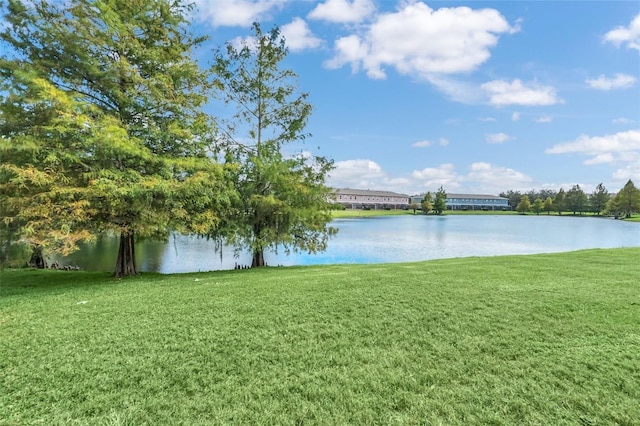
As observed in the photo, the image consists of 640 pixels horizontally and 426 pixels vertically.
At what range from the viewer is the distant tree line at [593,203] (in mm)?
57203

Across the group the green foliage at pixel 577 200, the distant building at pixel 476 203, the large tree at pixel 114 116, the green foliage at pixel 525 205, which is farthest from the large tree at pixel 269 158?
the distant building at pixel 476 203

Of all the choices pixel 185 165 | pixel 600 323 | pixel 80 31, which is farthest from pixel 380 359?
pixel 80 31

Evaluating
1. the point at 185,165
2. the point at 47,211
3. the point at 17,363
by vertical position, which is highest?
the point at 185,165

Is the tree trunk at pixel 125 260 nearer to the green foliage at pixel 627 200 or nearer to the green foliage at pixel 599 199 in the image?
the green foliage at pixel 627 200

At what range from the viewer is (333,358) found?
2998 millimetres

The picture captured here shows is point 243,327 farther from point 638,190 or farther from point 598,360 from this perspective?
point 638,190

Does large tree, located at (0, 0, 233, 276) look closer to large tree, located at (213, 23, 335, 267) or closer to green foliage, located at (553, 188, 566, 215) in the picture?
large tree, located at (213, 23, 335, 267)

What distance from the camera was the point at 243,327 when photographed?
3799 mm

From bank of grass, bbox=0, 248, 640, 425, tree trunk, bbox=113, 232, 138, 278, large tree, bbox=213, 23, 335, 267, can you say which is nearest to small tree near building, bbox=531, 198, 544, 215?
large tree, bbox=213, 23, 335, 267

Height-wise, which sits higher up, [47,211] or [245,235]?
[47,211]

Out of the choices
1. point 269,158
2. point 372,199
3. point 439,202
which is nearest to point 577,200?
point 439,202

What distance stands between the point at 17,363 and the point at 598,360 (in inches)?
212

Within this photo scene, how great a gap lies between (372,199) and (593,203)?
5203 cm

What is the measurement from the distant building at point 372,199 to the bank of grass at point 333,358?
264ft
